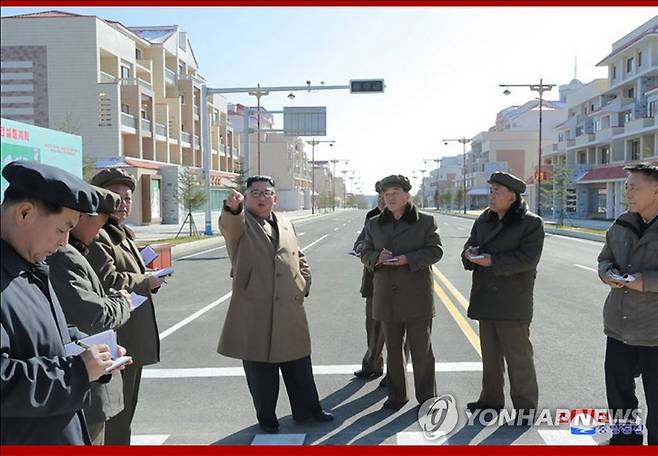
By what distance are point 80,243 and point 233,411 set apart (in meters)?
2.27

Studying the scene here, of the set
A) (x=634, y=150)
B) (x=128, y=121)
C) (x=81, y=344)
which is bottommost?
(x=81, y=344)

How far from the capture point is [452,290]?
11.6 meters

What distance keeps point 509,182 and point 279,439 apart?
2688 millimetres

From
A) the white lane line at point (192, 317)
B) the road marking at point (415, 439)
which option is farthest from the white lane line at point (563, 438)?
the white lane line at point (192, 317)

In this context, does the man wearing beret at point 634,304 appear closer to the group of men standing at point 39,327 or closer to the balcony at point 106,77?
the group of men standing at point 39,327

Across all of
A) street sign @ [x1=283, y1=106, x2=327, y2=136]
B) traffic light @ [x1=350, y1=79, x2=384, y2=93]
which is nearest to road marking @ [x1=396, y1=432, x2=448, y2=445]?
traffic light @ [x1=350, y1=79, x2=384, y2=93]

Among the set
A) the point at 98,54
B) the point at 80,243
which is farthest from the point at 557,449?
the point at 98,54

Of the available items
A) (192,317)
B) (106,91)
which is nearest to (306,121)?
(106,91)

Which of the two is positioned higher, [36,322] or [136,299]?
[36,322]

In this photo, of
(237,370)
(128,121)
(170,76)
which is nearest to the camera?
(237,370)

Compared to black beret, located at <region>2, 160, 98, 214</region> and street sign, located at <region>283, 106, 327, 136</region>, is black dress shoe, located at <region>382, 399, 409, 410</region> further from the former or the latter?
street sign, located at <region>283, 106, 327, 136</region>

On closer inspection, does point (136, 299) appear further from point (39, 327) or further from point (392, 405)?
point (392, 405)

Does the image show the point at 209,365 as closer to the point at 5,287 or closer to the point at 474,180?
the point at 5,287

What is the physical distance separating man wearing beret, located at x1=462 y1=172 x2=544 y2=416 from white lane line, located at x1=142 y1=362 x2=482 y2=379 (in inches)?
46.9
